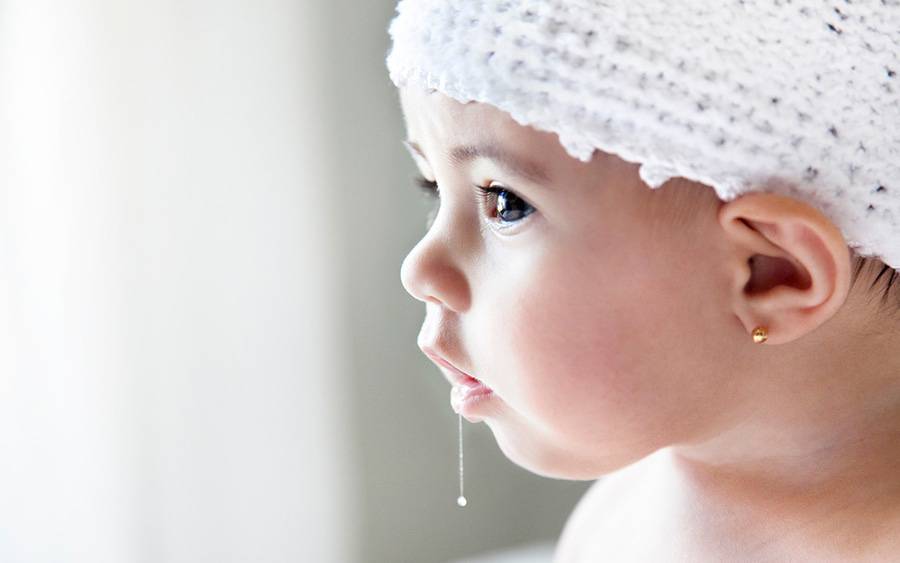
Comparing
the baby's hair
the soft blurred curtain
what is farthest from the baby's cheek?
the soft blurred curtain

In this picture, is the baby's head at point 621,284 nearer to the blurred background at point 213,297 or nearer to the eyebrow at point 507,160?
the eyebrow at point 507,160

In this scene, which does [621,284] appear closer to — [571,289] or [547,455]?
[571,289]

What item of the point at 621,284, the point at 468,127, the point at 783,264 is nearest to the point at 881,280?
the point at 783,264

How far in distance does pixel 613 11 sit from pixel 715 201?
14 cm

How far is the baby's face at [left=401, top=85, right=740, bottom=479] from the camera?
2.33 ft

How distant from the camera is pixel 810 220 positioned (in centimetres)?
69

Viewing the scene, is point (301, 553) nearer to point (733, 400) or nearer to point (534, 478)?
point (534, 478)

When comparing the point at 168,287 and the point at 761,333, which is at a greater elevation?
the point at 168,287

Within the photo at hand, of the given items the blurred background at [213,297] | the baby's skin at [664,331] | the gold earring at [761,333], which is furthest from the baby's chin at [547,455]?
the blurred background at [213,297]

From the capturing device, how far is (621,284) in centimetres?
73

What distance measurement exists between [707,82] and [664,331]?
0.17 m

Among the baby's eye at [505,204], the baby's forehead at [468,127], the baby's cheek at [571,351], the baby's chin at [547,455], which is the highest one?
the baby's forehead at [468,127]

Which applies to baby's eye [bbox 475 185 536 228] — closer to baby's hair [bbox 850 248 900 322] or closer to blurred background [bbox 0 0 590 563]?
baby's hair [bbox 850 248 900 322]

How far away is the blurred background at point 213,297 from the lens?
45.9 inches
